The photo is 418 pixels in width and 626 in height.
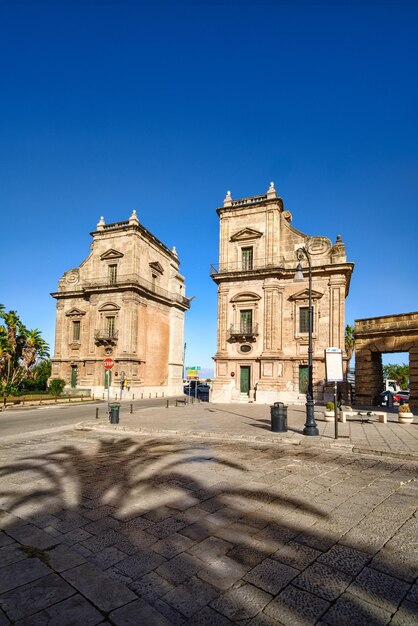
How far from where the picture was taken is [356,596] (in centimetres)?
342

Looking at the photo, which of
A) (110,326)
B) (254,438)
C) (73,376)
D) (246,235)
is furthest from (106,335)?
(254,438)

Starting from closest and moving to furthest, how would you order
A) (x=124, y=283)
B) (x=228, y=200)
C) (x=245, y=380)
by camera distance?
(x=245, y=380) < (x=228, y=200) < (x=124, y=283)

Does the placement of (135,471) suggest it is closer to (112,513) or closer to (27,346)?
(112,513)

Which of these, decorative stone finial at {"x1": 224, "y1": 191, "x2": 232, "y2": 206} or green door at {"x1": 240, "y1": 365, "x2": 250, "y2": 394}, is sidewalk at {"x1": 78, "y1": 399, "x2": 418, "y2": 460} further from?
decorative stone finial at {"x1": 224, "y1": 191, "x2": 232, "y2": 206}

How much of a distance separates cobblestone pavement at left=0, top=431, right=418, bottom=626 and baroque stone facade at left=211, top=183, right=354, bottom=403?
62.6 ft

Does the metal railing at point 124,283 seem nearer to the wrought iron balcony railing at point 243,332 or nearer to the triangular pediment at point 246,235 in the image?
the triangular pediment at point 246,235

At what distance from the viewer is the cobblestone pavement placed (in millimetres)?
3234

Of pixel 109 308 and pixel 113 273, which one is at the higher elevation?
pixel 113 273

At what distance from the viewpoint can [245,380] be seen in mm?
28766

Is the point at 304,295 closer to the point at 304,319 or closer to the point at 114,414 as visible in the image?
the point at 304,319

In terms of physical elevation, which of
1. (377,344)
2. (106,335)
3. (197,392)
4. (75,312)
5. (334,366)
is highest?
(75,312)

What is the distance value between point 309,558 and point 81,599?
2.51 meters

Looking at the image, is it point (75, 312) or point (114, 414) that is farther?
point (75, 312)

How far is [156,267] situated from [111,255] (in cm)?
576
